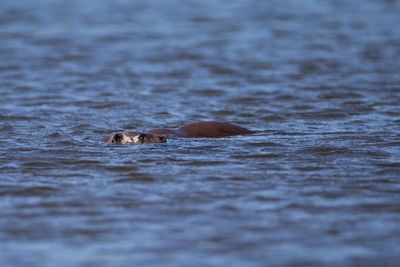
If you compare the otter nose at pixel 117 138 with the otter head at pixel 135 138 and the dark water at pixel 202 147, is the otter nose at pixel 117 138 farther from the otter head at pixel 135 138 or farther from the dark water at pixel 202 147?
the dark water at pixel 202 147

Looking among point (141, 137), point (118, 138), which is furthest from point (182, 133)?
point (118, 138)

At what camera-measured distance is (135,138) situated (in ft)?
30.6

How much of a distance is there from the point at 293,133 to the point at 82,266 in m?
4.66

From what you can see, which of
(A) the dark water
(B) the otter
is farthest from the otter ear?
(A) the dark water

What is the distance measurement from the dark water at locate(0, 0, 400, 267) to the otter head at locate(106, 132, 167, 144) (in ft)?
0.46

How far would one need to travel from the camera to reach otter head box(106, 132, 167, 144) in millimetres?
9305

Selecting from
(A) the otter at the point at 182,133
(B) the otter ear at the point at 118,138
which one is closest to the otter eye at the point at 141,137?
(A) the otter at the point at 182,133

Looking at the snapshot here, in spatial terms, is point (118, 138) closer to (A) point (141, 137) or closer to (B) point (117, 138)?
(B) point (117, 138)

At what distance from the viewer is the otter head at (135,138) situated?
9.30m

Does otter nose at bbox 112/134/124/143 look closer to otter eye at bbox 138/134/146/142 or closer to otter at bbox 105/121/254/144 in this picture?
otter at bbox 105/121/254/144

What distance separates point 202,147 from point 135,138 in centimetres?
60

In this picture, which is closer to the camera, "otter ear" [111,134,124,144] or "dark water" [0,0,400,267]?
"dark water" [0,0,400,267]

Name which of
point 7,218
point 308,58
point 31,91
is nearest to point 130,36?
point 308,58

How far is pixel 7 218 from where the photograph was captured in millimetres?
6801
